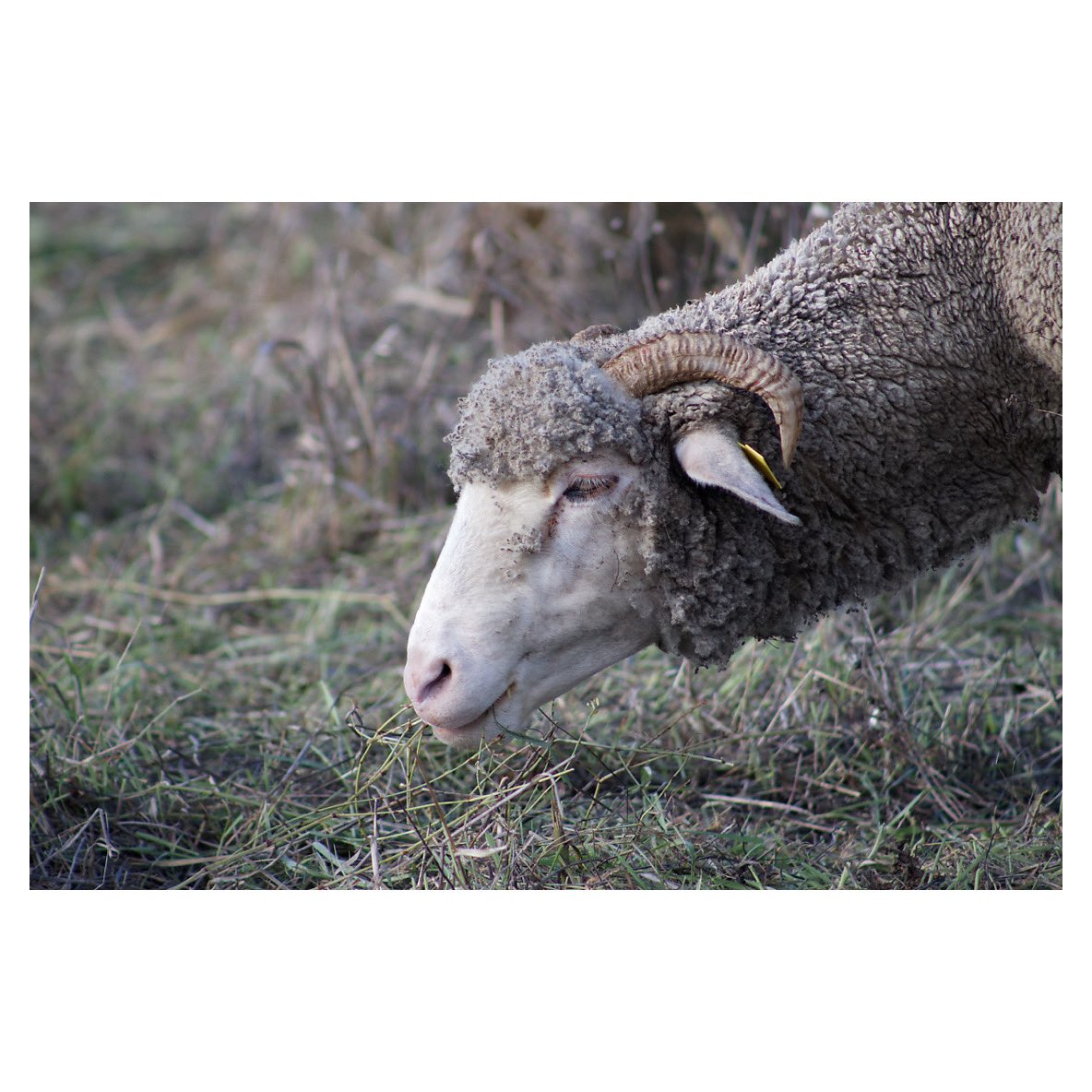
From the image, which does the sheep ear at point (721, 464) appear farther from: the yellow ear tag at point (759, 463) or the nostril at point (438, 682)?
the nostril at point (438, 682)

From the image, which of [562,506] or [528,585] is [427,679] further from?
[562,506]

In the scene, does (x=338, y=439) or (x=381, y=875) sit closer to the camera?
(x=381, y=875)

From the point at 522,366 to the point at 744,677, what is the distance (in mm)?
1640

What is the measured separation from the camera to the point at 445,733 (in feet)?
9.67

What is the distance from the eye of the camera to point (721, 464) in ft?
9.37

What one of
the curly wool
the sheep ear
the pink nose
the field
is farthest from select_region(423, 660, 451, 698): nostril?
the sheep ear

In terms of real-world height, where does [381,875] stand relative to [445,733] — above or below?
below

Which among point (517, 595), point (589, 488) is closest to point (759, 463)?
point (589, 488)

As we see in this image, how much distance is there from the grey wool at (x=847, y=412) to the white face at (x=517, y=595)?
0.07 metres

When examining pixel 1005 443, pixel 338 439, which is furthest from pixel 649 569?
pixel 338 439

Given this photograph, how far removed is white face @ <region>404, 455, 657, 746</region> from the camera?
9.41 ft

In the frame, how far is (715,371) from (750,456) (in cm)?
22

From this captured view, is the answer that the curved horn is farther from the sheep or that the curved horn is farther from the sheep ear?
the sheep ear

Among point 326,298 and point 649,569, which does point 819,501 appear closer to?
point 649,569
